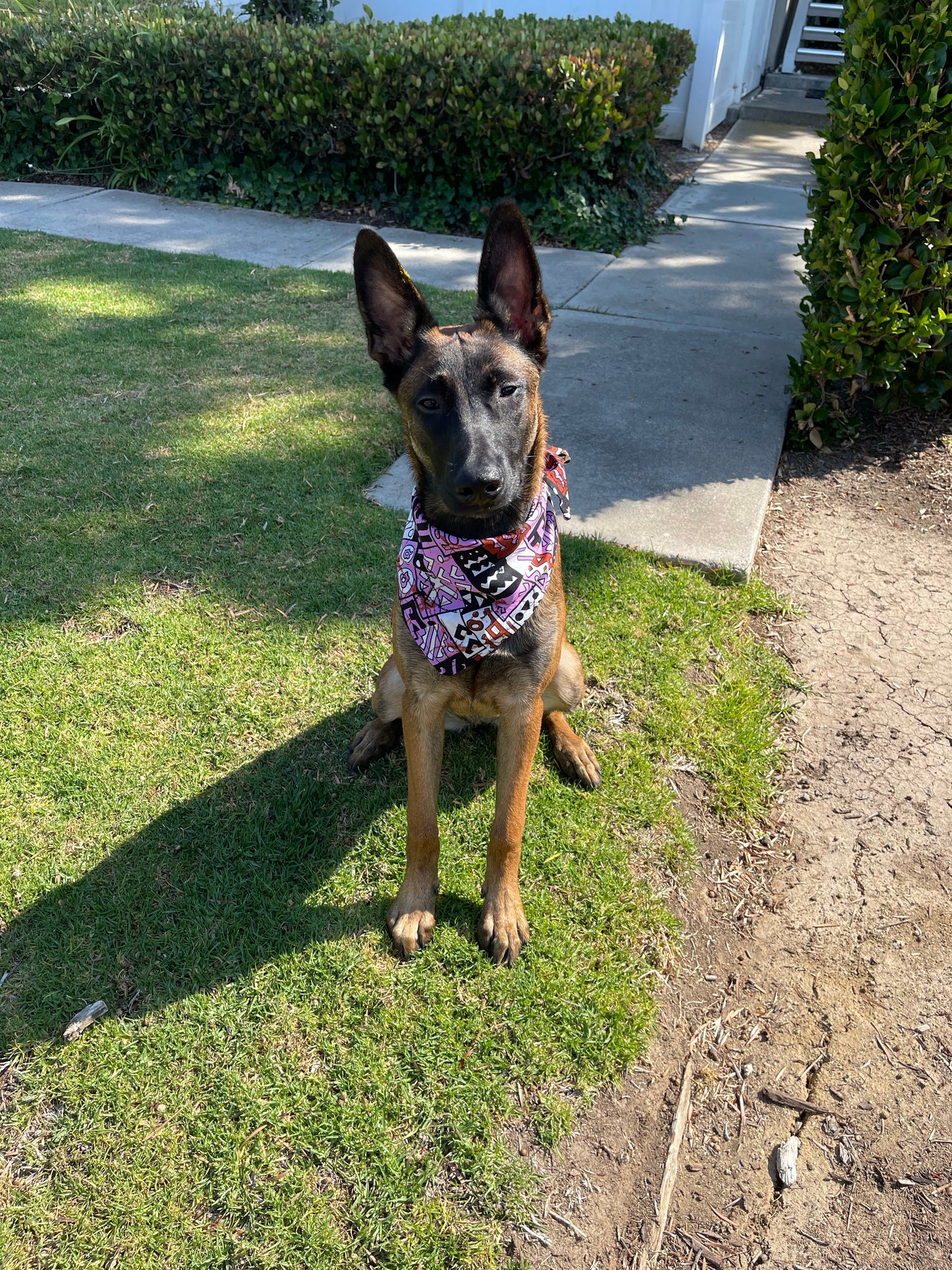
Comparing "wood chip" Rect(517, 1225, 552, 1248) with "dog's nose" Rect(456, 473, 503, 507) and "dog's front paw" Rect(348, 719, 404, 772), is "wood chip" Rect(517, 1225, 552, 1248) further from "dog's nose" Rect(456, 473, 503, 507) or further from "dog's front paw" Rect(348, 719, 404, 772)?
"dog's nose" Rect(456, 473, 503, 507)

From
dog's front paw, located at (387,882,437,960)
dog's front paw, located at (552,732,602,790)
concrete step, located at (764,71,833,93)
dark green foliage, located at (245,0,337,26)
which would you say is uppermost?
dark green foliage, located at (245,0,337,26)

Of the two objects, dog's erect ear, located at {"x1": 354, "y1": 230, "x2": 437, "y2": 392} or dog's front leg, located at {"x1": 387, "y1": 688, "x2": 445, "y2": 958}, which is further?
dog's front leg, located at {"x1": 387, "y1": 688, "x2": 445, "y2": 958}

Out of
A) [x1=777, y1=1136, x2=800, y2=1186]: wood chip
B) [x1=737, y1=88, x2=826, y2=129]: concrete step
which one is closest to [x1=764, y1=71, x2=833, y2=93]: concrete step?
[x1=737, y1=88, x2=826, y2=129]: concrete step

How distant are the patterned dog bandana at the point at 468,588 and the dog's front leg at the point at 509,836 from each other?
0.25 meters

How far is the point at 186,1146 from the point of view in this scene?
2.15 meters

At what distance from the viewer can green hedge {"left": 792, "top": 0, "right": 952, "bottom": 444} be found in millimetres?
4238

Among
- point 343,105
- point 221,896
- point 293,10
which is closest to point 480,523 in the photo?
point 221,896

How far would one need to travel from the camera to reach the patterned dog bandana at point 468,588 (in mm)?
2375

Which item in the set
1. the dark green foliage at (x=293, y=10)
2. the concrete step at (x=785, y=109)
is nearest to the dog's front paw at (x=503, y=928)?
the dark green foliage at (x=293, y=10)

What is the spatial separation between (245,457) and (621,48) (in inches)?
249

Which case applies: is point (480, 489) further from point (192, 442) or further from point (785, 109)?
point (785, 109)

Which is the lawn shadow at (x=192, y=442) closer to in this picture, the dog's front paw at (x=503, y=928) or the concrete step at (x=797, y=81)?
the dog's front paw at (x=503, y=928)

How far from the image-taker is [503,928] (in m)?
2.62

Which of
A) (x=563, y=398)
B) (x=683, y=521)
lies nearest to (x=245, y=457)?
(x=563, y=398)
